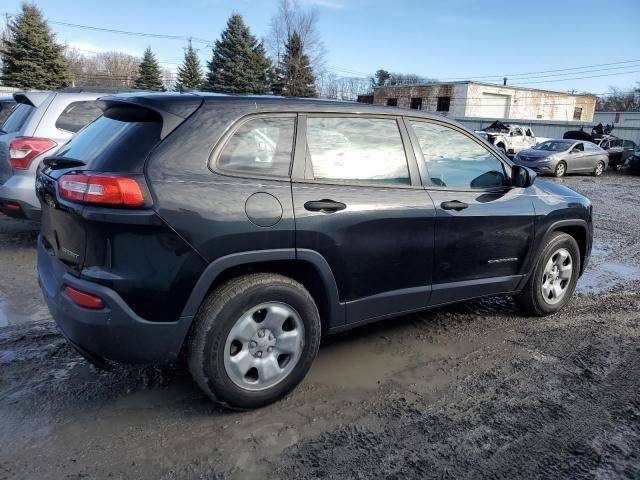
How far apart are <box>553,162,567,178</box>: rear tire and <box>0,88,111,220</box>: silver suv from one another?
57.7ft

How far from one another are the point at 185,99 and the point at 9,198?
12.4 feet

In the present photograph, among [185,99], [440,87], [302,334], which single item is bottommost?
[302,334]

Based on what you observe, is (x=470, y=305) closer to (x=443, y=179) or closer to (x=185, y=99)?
(x=443, y=179)

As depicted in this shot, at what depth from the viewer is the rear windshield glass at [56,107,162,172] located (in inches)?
102

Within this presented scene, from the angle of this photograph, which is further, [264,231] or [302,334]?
[302,334]

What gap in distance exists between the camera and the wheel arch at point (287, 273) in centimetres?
265

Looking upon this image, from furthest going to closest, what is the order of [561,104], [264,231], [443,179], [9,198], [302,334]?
[561,104] < [9,198] < [443,179] < [302,334] < [264,231]

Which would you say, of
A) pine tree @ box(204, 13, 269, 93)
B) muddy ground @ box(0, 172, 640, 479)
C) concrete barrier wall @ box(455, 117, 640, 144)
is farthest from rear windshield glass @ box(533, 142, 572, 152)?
pine tree @ box(204, 13, 269, 93)

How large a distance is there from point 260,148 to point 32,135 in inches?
158

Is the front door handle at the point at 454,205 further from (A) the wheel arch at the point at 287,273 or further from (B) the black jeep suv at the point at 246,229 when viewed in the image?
(A) the wheel arch at the point at 287,273

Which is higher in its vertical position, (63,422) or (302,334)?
(302,334)

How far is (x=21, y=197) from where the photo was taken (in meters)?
5.46

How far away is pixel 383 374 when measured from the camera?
3449 millimetres

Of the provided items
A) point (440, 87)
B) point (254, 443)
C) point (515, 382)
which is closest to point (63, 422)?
point (254, 443)
